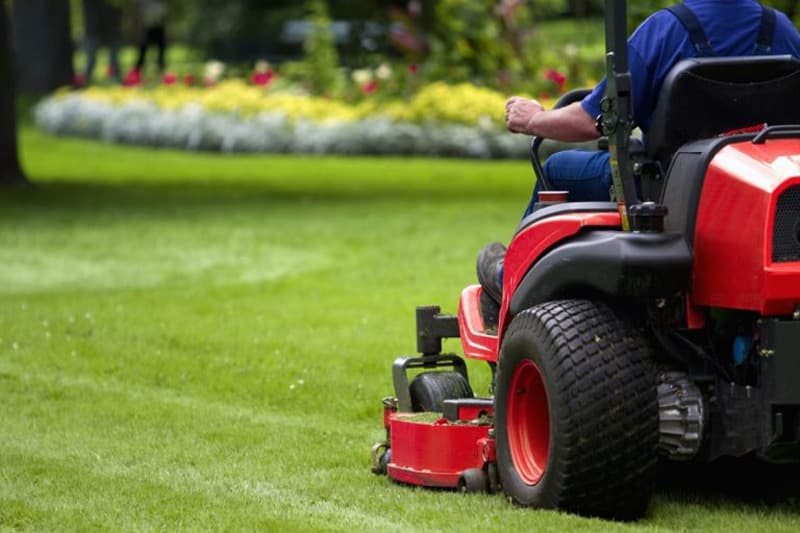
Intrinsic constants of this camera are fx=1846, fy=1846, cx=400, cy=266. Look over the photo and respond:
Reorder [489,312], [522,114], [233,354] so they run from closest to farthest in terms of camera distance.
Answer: [522,114] → [489,312] → [233,354]

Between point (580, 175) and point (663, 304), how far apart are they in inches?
32.8

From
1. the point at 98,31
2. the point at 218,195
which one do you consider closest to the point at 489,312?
the point at 218,195

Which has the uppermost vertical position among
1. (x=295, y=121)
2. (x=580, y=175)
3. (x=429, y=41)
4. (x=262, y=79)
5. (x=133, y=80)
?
(x=580, y=175)

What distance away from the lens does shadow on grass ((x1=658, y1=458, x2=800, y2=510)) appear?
6.40 m

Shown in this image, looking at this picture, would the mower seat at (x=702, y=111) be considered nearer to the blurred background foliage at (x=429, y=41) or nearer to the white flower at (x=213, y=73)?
the blurred background foliage at (x=429, y=41)

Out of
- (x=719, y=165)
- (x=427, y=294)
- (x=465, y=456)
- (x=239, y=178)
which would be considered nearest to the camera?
(x=719, y=165)

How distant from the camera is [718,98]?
235 inches

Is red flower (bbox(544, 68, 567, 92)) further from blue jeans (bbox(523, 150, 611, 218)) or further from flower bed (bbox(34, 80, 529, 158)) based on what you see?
blue jeans (bbox(523, 150, 611, 218))

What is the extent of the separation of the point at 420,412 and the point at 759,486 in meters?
1.32

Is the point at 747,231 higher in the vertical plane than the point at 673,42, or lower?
lower

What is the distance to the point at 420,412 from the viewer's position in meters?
7.14

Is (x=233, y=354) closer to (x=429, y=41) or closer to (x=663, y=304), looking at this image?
(x=663, y=304)

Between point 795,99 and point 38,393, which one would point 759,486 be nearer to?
point 795,99

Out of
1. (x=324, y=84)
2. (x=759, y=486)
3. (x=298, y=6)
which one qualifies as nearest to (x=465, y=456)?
(x=759, y=486)
